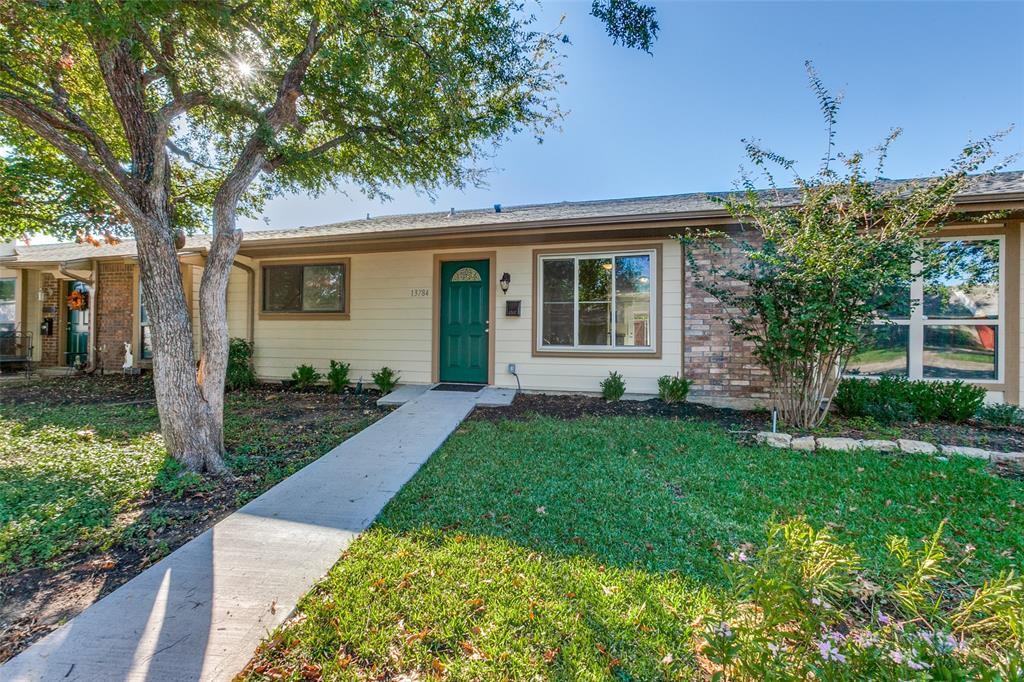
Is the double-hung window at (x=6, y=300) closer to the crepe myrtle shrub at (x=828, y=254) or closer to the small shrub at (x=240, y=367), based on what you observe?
the small shrub at (x=240, y=367)

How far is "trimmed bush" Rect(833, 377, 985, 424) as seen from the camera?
5340mm

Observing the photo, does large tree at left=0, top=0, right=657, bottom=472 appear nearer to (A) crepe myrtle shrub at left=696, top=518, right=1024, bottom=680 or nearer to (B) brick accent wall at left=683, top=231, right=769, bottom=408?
(B) brick accent wall at left=683, top=231, right=769, bottom=408

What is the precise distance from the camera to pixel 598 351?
283 inches

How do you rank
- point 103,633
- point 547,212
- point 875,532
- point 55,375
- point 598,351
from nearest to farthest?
point 103,633
point 875,532
point 598,351
point 547,212
point 55,375

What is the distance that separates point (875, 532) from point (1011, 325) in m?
5.45

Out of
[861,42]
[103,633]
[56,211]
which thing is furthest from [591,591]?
[56,211]

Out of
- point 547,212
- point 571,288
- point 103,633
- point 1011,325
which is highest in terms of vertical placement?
point 547,212

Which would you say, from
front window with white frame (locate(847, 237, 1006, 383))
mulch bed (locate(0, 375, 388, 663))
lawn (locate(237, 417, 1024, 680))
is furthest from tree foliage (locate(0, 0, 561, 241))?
front window with white frame (locate(847, 237, 1006, 383))

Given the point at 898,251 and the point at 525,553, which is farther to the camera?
the point at 898,251

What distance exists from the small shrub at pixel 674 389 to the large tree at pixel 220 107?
425cm

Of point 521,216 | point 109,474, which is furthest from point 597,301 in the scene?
point 109,474

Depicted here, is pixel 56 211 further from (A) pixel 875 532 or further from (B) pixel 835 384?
(B) pixel 835 384

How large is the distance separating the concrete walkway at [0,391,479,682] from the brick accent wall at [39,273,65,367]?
1254cm

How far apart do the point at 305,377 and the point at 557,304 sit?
5.02 metres
